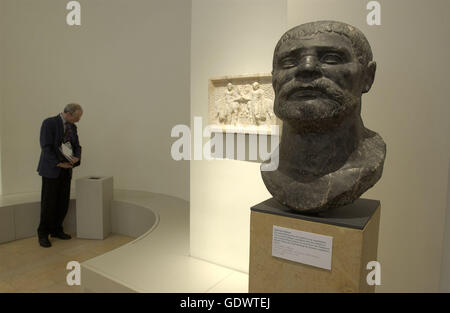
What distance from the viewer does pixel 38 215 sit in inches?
209

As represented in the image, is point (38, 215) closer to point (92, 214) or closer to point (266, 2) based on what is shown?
point (92, 214)

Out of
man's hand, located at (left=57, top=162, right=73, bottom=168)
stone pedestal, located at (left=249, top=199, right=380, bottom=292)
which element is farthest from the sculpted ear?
man's hand, located at (left=57, top=162, right=73, bottom=168)

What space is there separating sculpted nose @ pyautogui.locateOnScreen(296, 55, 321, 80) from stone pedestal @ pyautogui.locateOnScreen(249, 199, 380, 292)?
73 cm

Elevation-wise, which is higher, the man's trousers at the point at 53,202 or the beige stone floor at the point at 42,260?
the man's trousers at the point at 53,202

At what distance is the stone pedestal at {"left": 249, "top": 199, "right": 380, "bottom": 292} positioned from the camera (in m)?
1.67

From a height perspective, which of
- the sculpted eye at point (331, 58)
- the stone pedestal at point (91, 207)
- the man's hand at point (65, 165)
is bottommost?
the stone pedestal at point (91, 207)

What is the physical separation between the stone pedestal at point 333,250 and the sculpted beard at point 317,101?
534 mm

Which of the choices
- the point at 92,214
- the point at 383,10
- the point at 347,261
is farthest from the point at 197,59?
the point at 92,214

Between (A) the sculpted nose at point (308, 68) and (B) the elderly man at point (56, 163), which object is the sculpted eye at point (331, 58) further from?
(B) the elderly man at point (56, 163)

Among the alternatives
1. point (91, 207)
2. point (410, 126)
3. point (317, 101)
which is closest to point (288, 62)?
point (317, 101)

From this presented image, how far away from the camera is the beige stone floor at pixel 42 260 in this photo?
368 cm

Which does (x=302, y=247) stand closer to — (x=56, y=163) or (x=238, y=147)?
(x=238, y=147)

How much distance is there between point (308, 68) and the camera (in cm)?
166

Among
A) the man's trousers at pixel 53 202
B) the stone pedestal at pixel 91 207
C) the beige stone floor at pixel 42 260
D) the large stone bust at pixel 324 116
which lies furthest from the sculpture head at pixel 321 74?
the stone pedestal at pixel 91 207
